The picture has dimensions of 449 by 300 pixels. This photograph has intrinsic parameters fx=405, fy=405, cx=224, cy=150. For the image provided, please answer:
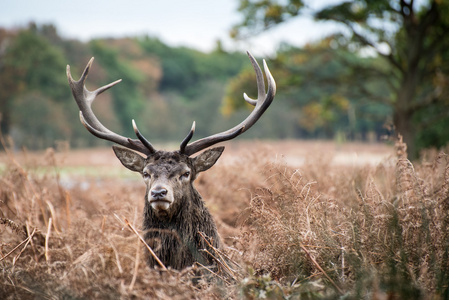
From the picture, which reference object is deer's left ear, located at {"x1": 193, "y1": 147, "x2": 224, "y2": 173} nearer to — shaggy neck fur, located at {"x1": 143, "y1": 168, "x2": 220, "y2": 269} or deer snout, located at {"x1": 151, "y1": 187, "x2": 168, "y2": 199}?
shaggy neck fur, located at {"x1": 143, "y1": 168, "x2": 220, "y2": 269}

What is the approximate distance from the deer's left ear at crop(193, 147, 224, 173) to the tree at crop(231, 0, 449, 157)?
326 inches

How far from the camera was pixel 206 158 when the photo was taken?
4.31 meters

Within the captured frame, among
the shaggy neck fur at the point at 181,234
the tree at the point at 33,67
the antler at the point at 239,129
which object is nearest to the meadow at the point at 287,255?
the shaggy neck fur at the point at 181,234

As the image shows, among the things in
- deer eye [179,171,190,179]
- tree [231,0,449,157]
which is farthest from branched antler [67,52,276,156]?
tree [231,0,449,157]

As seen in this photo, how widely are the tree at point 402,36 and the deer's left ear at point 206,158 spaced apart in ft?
27.2

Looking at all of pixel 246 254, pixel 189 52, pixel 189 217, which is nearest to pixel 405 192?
pixel 246 254

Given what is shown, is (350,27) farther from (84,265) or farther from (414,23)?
(84,265)

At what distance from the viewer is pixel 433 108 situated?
1384 cm

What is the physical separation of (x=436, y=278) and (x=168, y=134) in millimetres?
40463

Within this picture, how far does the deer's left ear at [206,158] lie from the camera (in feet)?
14.0

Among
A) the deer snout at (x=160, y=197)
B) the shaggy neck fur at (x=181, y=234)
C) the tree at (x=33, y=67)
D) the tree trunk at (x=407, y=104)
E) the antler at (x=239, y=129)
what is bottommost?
the shaggy neck fur at (x=181, y=234)

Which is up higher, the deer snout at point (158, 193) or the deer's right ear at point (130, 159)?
the deer's right ear at point (130, 159)

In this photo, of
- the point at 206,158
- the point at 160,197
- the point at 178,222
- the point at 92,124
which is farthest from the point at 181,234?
the point at 92,124

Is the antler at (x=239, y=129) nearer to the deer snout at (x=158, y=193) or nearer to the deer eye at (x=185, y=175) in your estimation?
the deer eye at (x=185, y=175)
